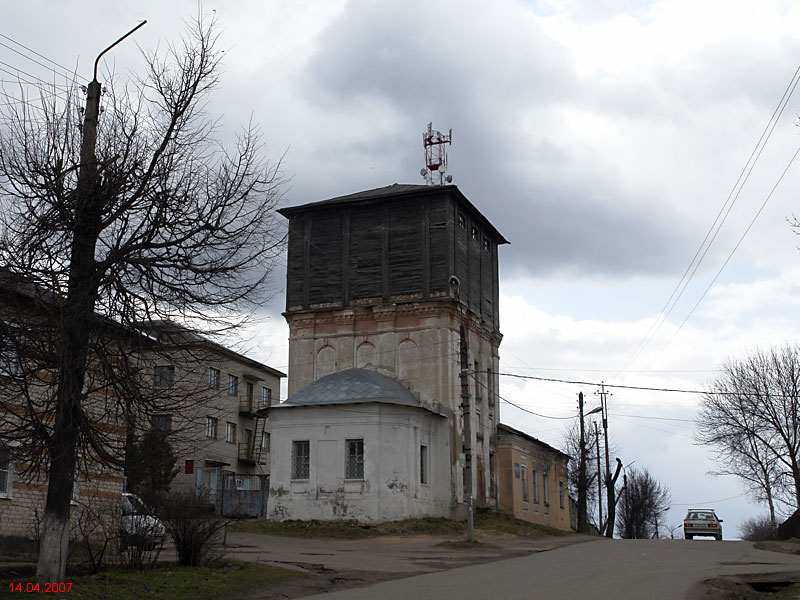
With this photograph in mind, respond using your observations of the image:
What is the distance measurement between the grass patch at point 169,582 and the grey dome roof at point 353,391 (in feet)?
61.5

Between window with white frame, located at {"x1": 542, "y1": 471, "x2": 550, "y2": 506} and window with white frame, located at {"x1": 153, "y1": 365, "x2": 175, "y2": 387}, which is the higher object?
window with white frame, located at {"x1": 153, "y1": 365, "x2": 175, "y2": 387}

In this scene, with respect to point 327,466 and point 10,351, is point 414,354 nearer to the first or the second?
point 327,466

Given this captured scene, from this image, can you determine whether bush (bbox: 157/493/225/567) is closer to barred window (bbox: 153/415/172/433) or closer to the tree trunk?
barred window (bbox: 153/415/172/433)

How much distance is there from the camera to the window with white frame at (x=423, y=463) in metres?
35.9

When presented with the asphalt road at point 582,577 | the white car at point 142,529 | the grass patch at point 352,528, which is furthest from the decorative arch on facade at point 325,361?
the white car at point 142,529

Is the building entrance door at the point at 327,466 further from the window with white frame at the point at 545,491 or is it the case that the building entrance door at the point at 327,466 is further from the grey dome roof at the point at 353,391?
the window with white frame at the point at 545,491

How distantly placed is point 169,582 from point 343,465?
20835mm

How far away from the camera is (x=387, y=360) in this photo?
38.9 meters

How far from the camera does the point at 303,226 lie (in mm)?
42000

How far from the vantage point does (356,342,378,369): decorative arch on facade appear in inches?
1543

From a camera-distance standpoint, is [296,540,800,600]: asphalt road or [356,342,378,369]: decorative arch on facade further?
[356,342,378,369]: decorative arch on facade

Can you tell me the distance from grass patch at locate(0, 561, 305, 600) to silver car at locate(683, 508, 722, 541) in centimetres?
3059

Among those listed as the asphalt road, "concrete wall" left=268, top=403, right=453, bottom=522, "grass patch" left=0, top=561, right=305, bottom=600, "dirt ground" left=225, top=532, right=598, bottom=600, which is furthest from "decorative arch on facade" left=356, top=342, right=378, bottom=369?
"grass patch" left=0, top=561, right=305, bottom=600

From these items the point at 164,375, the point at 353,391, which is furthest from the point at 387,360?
the point at 164,375
